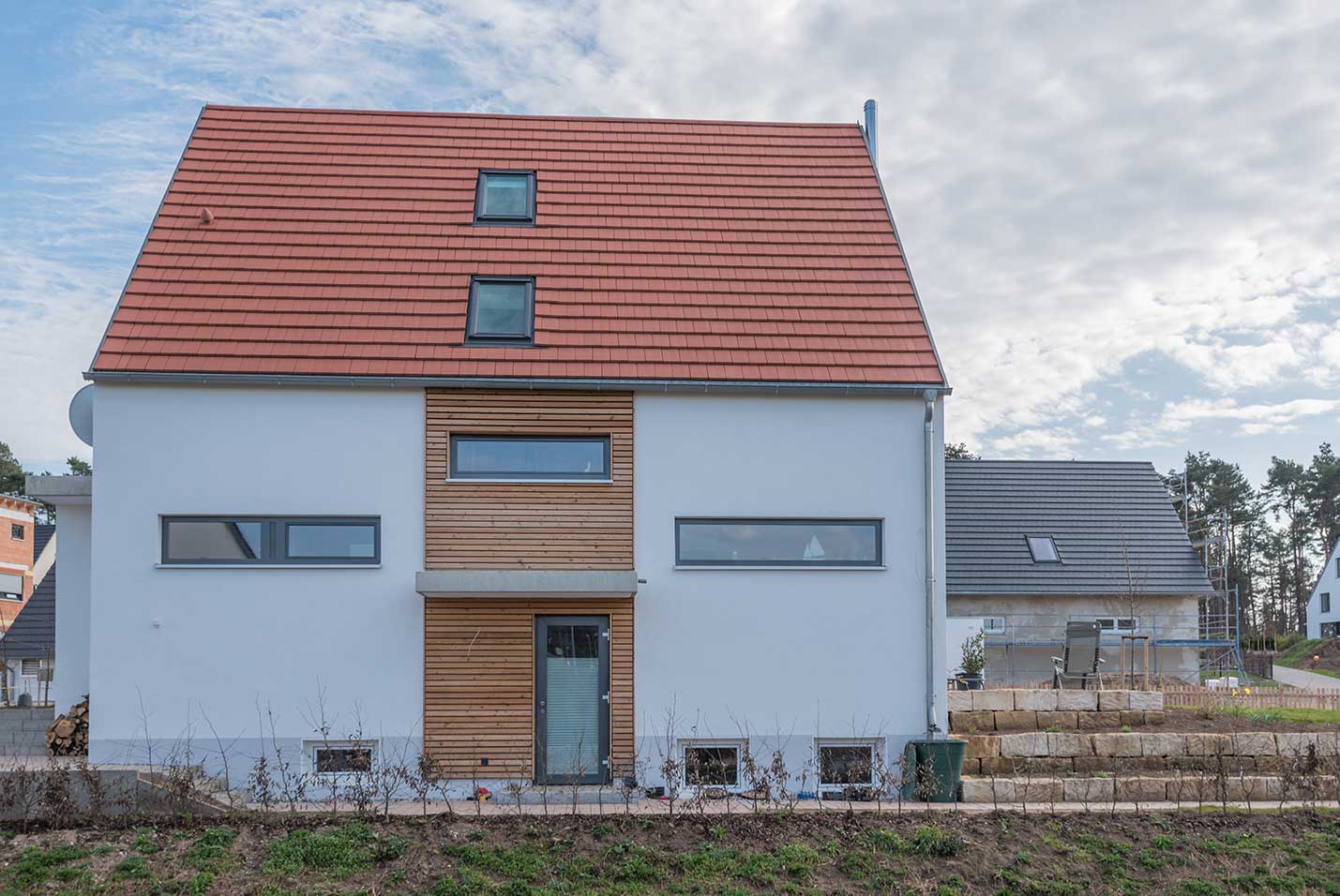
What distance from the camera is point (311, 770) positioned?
12.1m

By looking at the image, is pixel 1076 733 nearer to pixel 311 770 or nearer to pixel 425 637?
pixel 425 637

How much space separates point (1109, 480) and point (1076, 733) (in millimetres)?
15181

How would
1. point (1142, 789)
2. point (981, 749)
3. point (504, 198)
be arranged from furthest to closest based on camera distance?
point (504, 198)
point (981, 749)
point (1142, 789)

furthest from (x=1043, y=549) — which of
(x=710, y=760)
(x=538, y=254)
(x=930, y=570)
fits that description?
(x=538, y=254)

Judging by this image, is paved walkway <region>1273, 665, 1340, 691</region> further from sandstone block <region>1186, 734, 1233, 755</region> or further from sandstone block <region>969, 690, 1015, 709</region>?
sandstone block <region>969, 690, 1015, 709</region>

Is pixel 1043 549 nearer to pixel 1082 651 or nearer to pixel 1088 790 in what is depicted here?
pixel 1082 651

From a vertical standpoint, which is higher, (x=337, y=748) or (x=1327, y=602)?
(x=337, y=748)

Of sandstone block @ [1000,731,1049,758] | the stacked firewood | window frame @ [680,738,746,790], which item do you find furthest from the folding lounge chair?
the stacked firewood

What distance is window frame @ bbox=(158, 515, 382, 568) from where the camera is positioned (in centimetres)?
1217

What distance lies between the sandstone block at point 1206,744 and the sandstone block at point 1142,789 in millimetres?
1542

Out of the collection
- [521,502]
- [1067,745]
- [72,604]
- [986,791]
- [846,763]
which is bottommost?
[986,791]

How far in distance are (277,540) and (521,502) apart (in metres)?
2.71

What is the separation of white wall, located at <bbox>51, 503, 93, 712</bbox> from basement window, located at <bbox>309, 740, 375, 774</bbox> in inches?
120

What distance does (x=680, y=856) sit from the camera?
941cm
